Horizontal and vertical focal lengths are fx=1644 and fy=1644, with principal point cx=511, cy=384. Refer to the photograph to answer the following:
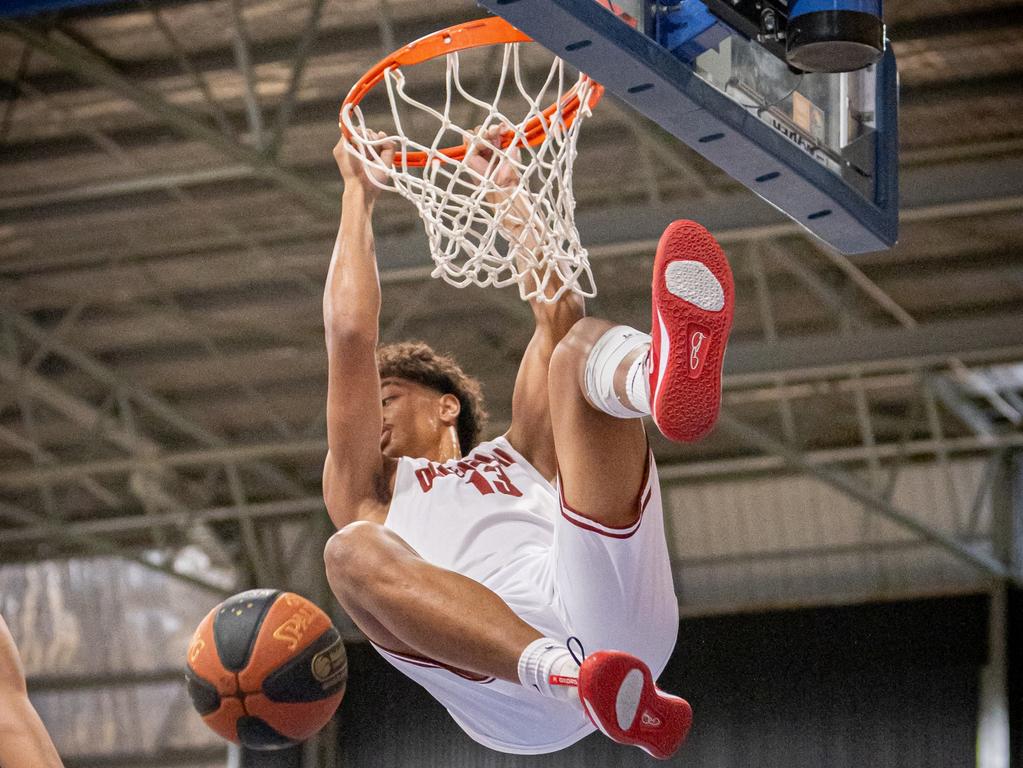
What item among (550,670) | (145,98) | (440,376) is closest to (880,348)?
(145,98)

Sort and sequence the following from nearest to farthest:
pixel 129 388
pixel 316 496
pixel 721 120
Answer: pixel 721 120
pixel 129 388
pixel 316 496

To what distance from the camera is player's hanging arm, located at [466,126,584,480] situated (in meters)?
4.25

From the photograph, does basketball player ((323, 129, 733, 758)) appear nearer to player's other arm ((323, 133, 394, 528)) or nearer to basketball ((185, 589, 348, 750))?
player's other arm ((323, 133, 394, 528))

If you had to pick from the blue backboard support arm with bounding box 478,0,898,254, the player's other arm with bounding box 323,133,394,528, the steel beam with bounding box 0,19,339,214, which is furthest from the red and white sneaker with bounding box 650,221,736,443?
the steel beam with bounding box 0,19,339,214

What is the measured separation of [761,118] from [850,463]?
27.6 ft

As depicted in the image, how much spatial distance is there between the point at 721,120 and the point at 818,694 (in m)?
6.48

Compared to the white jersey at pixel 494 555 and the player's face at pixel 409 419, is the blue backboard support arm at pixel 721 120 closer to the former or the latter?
the white jersey at pixel 494 555

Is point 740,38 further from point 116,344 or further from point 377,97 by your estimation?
point 116,344

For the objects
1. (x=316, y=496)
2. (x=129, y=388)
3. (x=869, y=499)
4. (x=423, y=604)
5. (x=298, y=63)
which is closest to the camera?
(x=423, y=604)

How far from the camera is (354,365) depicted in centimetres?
400

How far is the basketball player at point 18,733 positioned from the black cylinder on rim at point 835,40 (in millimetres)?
1964

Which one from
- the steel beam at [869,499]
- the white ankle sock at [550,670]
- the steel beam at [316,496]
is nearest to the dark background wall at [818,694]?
the steel beam at [869,499]

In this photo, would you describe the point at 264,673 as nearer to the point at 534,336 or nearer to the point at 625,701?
the point at 534,336

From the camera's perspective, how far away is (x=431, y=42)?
4.15 metres
